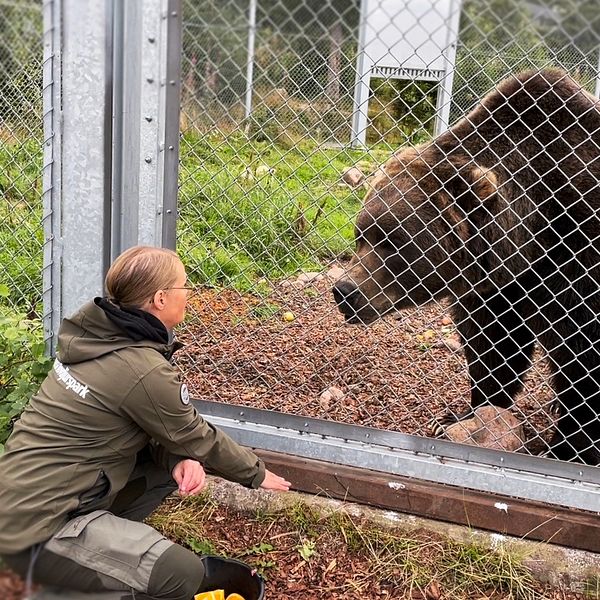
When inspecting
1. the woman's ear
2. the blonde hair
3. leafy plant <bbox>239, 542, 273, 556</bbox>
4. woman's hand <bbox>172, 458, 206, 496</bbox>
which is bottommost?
leafy plant <bbox>239, 542, 273, 556</bbox>

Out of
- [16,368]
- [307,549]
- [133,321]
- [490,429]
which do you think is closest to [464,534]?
[307,549]

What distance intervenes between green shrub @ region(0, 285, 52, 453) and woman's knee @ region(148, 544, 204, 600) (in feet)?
2.98

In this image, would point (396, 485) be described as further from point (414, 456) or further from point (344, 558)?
point (344, 558)

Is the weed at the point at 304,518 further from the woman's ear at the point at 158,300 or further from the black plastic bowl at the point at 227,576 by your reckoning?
the woman's ear at the point at 158,300

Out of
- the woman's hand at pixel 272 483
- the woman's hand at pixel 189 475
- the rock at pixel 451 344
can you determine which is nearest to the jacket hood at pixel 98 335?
the woman's hand at pixel 189 475

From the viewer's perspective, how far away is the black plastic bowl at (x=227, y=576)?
258 centimetres

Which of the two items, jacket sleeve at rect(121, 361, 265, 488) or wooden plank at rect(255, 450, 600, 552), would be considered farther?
wooden plank at rect(255, 450, 600, 552)

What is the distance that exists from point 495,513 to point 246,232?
13.7ft

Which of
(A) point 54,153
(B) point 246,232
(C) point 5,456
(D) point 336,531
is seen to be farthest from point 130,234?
(B) point 246,232

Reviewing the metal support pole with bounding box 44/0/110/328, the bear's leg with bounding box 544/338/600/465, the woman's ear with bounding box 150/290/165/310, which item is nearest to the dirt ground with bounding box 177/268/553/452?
the bear's leg with bounding box 544/338/600/465

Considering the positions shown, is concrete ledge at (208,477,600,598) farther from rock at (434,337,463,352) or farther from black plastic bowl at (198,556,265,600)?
rock at (434,337,463,352)

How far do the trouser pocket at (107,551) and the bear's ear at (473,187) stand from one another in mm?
2263

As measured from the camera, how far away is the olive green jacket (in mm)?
2094

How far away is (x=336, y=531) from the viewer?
2898mm
